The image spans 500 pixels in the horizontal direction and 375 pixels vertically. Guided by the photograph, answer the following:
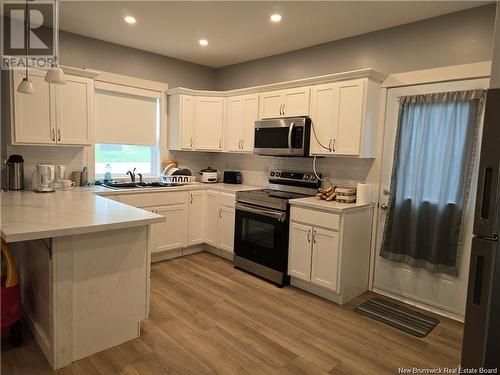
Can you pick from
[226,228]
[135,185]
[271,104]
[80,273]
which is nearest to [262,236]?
[226,228]

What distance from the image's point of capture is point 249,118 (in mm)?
4340

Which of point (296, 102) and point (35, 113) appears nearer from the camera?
point (35, 113)

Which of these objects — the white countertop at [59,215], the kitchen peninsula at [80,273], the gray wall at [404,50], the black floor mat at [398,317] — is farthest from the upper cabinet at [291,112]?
the kitchen peninsula at [80,273]

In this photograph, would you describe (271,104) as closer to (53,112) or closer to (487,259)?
(53,112)

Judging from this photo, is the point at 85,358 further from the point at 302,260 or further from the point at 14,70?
the point at 14,70

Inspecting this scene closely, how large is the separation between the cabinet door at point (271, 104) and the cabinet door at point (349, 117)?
0.79m

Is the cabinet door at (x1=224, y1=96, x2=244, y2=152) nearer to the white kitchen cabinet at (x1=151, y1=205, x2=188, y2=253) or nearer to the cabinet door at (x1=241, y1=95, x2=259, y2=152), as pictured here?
the cabinet door at (x1=241, y1=95, x2=259, y2=152)

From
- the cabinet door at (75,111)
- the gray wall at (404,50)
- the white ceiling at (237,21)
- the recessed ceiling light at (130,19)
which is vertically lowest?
the cabinet door at (75,111)

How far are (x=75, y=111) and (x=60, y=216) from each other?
1.75m

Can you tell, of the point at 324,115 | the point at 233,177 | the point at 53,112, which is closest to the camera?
the point at 53,112

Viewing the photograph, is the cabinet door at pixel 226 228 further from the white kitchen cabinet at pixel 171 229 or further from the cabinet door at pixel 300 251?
the cabinet door at pixel 300 251

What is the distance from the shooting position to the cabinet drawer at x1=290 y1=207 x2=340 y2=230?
3140 millimetres

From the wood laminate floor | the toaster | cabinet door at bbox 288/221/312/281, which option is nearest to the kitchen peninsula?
the wood laminate floor

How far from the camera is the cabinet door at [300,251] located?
336 centimetres
